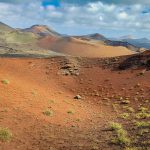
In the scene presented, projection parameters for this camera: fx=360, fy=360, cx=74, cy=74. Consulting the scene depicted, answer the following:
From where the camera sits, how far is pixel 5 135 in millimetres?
18922

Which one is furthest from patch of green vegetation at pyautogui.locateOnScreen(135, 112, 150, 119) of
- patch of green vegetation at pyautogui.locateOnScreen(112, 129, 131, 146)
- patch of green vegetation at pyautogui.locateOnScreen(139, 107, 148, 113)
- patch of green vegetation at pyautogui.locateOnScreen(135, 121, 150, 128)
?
patch of green vegetation at pyautogui.locateOnScreen(112, 129, 131, 146)

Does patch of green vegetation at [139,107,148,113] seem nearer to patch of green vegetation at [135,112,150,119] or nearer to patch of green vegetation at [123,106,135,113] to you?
patch of green vegetation at [123,106,135,113]

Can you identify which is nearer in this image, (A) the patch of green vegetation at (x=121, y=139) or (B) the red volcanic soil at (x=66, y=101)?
(A) the patch of green vegetation at (x=121, y=139)

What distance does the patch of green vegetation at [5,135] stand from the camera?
18547 mm

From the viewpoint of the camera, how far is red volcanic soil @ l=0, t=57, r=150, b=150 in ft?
64.5

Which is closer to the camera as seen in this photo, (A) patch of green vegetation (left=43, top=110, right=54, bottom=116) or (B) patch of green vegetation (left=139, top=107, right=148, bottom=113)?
(A) patch of green vegetation (left=43, top=110, right=54, bottom=116)

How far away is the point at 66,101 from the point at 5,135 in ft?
43.2

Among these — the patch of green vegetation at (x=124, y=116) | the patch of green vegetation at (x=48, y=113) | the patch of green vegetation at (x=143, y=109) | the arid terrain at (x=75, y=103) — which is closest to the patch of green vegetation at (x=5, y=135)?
the arid terrain at (x=75, y=103)

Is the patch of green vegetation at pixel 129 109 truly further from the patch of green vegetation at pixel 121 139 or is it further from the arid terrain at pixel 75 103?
the patch of green vegetation at pixel 121 139

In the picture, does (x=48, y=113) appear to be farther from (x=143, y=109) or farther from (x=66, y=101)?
(x=143, y=109)

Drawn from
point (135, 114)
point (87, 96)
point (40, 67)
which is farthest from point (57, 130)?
point (40, 67)

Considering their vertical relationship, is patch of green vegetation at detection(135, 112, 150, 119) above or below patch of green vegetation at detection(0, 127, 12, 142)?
below

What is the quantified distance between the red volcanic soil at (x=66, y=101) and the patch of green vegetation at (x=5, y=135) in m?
0.27

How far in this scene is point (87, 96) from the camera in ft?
116
